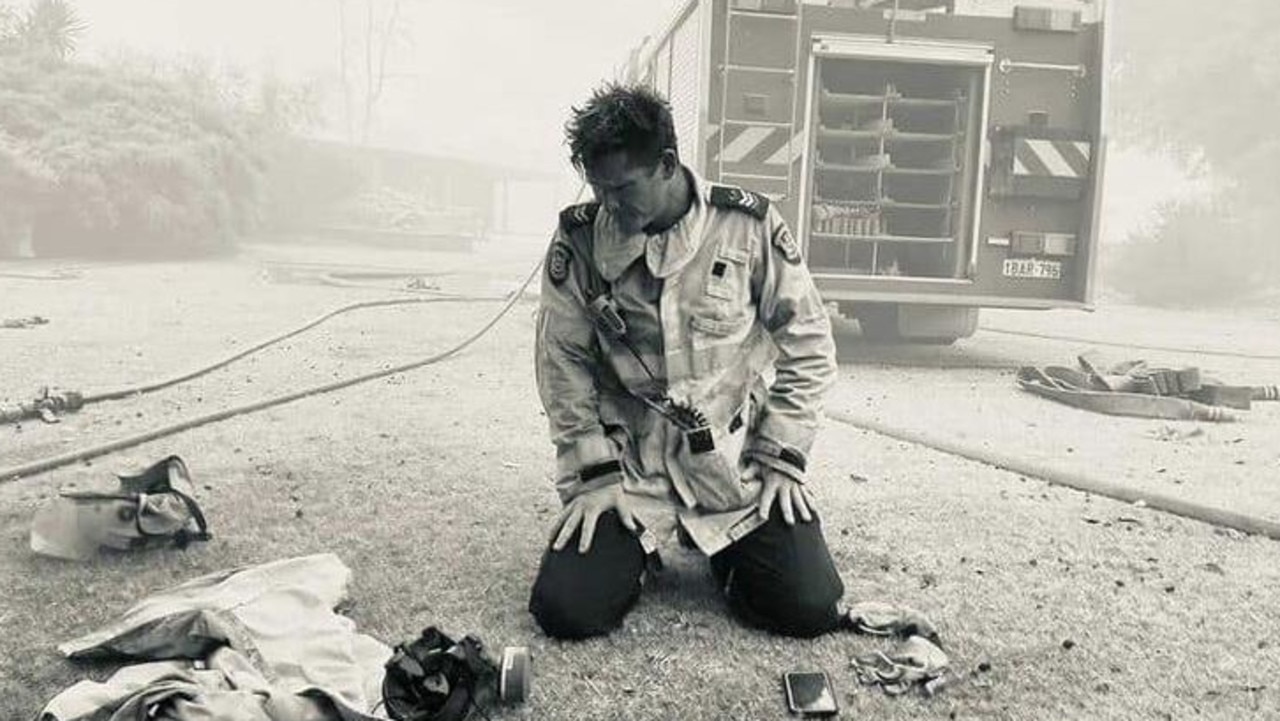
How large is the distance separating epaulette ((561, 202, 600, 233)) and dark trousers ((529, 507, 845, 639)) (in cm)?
80

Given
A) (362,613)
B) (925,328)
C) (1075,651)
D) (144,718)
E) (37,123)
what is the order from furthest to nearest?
1. (37,123)
2. (925,328)
3. (362,613)
4. (1075,651)
5. (144,718)

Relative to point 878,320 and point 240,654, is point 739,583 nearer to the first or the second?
point 240,654

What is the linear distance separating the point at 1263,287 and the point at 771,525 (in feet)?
63.2

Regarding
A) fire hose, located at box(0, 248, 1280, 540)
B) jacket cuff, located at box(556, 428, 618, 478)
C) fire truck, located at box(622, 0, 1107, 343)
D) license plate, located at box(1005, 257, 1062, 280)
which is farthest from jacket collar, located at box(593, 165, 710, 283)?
license plate, located at box(1005, 257, 1062, 280)

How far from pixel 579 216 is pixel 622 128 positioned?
0.44 metres

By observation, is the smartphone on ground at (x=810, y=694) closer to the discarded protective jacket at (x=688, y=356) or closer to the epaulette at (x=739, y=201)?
the discarded protective jacket at (x=688, y=356)

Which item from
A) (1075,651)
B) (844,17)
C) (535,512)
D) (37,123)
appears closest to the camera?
(1075,651)

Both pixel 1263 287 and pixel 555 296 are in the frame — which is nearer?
pixel 555 296

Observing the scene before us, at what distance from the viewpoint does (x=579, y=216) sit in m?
2.81

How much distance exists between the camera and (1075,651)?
98.1 inches

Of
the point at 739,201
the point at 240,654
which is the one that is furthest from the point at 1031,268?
the point at 240,654

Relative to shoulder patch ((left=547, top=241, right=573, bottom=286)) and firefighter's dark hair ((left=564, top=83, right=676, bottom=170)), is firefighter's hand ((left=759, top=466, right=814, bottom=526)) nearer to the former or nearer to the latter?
shoulder patch ((left=547, top=241, right=573, bottom=286))

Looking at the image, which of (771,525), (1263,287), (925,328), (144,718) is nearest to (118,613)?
(144,718)

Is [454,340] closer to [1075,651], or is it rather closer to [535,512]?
[535,512]
